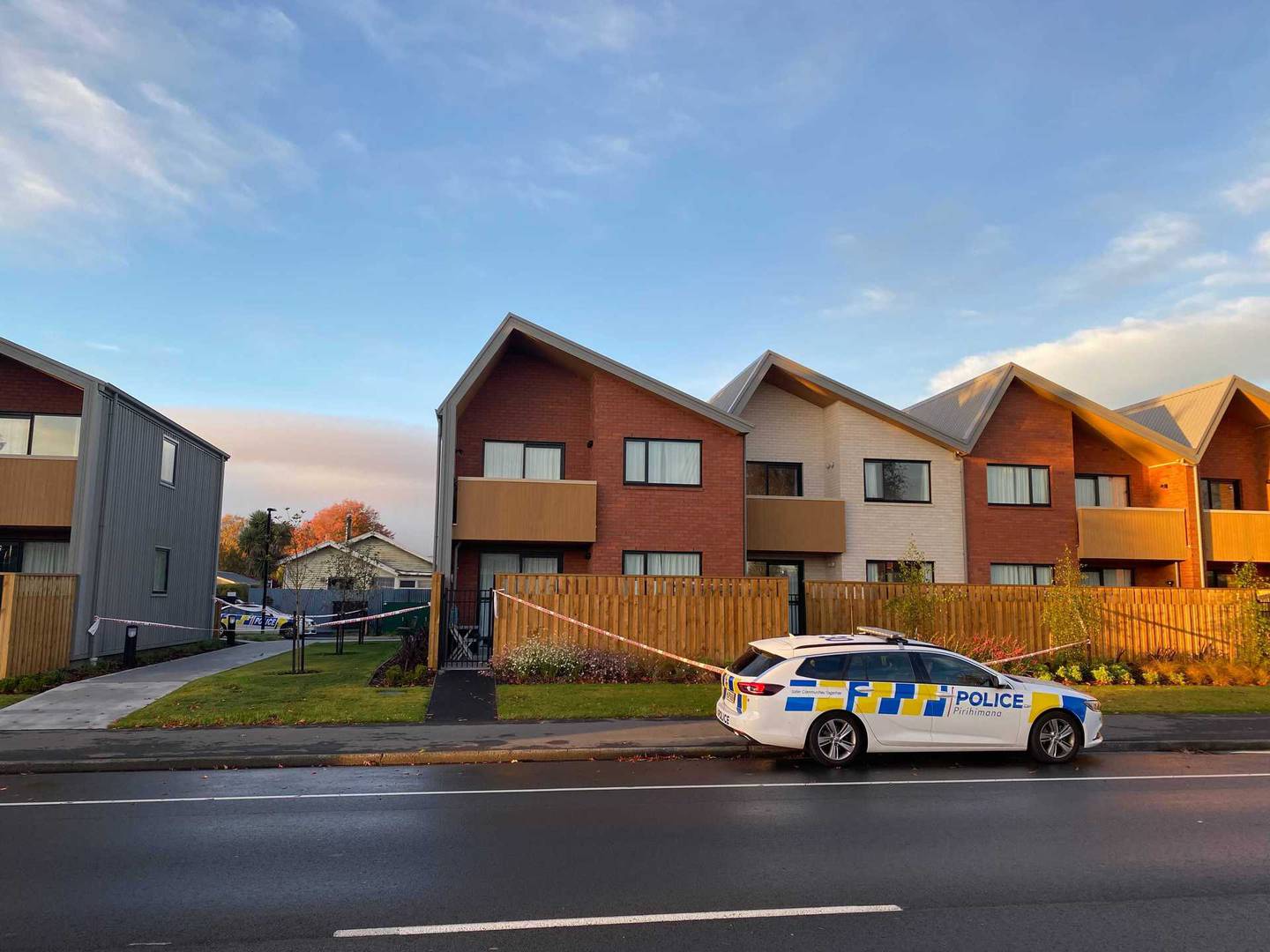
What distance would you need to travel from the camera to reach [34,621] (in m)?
17.9

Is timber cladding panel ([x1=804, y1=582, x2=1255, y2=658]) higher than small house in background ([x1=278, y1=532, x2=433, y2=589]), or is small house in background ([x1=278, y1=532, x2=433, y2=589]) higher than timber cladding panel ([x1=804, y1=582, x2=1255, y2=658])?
small house in background ([x1=278, y1=532, x2=433, y2=589])

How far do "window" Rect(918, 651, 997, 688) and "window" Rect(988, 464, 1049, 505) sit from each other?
52.3 feet

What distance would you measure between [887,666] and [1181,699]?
8923mm

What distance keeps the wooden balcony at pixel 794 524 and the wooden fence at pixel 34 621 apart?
51.4 ft

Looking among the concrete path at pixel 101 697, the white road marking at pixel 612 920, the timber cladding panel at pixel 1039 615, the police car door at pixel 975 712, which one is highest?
the timber cladding panel at pixel 1039 615

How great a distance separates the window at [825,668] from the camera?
11.4 meters

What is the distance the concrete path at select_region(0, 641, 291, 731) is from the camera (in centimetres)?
1353

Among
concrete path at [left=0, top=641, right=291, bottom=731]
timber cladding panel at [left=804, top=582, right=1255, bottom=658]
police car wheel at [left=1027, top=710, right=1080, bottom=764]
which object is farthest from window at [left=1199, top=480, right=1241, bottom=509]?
concrete path at [left=0, top=641, right=291, bottom=731]

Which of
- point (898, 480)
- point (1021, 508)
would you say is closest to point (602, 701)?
point (898, 480)

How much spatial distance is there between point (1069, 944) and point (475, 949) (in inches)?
133

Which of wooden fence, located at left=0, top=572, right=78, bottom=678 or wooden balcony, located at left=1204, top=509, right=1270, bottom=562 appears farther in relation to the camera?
wooden balcony, located at left=1204, top=509, right=1270, bottom=562

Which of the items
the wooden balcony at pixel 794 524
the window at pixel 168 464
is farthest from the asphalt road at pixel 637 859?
the window at pixel 168 464

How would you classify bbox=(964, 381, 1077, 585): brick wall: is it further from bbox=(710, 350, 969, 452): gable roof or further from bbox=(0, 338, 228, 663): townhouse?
bbox=(0, 338, 228, 663): townhouse

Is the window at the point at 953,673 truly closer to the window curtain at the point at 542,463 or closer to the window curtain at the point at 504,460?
the window curtain at the point at 542,463
